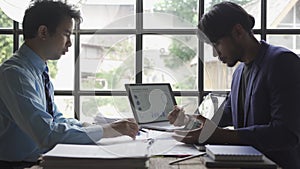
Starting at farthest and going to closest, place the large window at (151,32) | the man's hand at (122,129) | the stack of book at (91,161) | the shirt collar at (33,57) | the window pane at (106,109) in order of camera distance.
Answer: the large window at (151,32) < the window pane at (106,109) < the shirt collar at (33,57) < the man's hand at (122,129) < the stack of book at (91,161)

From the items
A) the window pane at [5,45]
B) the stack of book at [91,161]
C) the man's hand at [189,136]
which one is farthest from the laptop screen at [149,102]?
the window pane at [5,45]

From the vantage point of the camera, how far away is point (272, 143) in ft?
5.30

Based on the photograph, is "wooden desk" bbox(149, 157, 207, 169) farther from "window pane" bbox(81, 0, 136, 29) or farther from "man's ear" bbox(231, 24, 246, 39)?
"window pane" bbox(81, 0, 136, 29)

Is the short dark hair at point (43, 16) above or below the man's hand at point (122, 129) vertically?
above

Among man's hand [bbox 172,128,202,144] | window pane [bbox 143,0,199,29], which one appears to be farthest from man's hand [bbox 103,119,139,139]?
window pane [bbox 143,0,199,29]

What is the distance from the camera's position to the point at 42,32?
5.84ft

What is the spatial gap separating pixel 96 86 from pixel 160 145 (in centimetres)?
78

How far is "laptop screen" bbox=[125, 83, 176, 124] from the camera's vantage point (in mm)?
1929

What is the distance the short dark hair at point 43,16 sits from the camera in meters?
1.79

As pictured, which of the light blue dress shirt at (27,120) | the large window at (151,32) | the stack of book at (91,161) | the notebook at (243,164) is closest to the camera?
the stack of book at (91,161)

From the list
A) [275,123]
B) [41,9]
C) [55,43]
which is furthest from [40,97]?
[275,123]

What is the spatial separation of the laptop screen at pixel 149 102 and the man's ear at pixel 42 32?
0.47 m

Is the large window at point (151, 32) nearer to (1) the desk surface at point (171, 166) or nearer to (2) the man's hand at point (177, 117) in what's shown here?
(2) the man's hand at point (177, 117)

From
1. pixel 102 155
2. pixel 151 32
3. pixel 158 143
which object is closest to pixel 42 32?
pixel 158 143
